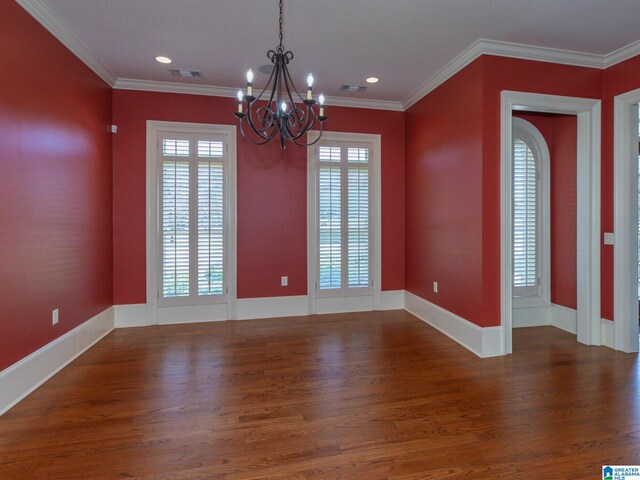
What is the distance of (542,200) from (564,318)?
1426 mm

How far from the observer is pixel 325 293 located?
4.86m

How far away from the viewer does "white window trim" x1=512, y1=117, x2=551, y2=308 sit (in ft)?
13.5

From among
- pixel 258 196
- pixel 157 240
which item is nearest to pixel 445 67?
pixel 258 196

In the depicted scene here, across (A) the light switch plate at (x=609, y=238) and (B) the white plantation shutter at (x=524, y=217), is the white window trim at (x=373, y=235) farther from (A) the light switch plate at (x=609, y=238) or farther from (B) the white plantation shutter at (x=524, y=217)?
(A) the light switch plate at (x=609, y=238)

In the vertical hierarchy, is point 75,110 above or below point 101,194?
above

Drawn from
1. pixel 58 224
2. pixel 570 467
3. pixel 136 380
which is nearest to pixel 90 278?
pixel 58 224

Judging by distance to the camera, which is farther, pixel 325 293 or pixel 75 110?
pixel 325 293

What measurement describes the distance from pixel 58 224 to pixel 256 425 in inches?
96.1

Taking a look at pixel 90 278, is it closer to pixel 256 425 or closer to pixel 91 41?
pixel 91 41

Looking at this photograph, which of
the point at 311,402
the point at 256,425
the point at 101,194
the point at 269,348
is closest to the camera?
the point at 256,425

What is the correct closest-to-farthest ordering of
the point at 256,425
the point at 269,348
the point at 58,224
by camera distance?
the point at 256,425 < the point at 58,224 < the point at 269,348

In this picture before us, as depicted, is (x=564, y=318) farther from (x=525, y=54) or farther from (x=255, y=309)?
(x=255, y=309)

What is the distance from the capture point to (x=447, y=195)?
3.91m

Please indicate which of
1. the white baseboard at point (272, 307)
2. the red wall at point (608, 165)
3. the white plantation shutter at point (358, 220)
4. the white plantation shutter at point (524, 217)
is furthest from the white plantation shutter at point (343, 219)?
the red wall at point (608, 165)
